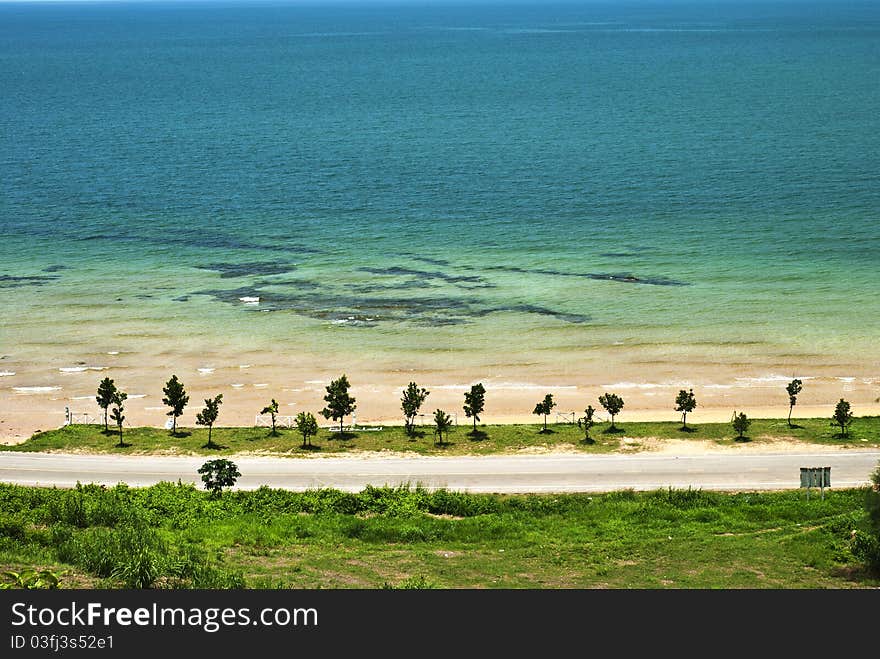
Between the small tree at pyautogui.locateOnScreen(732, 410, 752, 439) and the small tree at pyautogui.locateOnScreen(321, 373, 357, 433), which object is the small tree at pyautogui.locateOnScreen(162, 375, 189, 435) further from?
the small tree at pyautogui.locateOnScreen(732, 410, 752, 439)

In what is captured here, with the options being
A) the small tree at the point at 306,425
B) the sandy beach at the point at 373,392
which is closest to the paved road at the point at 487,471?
the small tree at the point at 306,425

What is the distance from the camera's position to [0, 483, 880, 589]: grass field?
31.5m

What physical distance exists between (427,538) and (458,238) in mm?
64007

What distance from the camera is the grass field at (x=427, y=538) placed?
31.5 m

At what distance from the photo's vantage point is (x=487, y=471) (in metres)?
48.1

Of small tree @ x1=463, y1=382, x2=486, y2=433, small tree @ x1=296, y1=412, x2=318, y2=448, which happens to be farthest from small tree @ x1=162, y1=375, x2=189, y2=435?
small tree @ x1=463, y1=382, x2=486, y2=433

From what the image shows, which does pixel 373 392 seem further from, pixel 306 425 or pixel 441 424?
pixel 441 424

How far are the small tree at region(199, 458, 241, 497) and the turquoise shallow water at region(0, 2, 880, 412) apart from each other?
24.5m

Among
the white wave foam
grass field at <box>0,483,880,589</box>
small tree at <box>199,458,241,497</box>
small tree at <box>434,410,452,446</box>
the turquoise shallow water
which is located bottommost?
grass field at <box>0,483,880,589</box>

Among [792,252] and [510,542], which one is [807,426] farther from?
[792,252]

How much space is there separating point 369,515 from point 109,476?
13.1 meters

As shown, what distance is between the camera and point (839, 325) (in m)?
76.2

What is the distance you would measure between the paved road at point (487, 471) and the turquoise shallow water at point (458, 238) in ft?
61.3

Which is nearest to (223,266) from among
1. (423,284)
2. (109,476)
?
(423,284)
